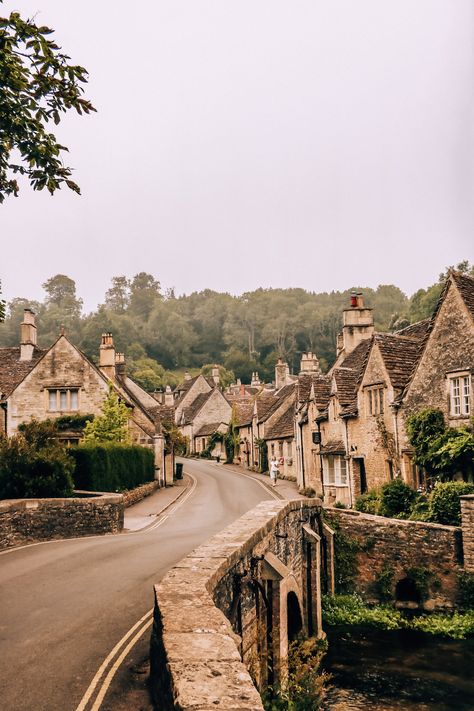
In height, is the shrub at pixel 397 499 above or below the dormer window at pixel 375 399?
below

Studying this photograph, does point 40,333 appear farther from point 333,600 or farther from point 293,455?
point 333,600

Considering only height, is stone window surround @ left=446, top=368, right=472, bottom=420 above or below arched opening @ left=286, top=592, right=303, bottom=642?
above

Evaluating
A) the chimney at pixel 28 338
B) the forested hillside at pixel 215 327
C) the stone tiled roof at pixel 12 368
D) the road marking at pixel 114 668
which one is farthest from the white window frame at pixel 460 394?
the forested hillside at pixel 215 327

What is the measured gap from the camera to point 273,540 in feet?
49.4

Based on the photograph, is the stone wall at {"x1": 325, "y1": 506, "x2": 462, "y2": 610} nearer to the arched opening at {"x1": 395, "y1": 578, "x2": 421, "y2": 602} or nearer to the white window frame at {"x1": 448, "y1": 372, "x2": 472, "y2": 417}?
the arched opening at {"x1": 395, "y1": 578, "x2": 421, "y2": 602}

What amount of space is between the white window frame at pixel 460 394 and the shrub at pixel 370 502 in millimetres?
4992

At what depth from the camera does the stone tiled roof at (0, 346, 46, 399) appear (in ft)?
131

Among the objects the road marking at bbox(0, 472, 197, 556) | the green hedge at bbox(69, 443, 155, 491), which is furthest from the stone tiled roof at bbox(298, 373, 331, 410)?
the green hedge at bbox(69, 443, 155, 491)

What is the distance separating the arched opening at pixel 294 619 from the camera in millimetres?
17248

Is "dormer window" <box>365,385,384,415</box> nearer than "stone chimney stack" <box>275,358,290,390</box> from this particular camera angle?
Yes

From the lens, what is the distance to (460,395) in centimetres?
2445

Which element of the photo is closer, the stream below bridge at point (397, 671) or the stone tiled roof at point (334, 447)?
the stream below bridge at point (397, 671)

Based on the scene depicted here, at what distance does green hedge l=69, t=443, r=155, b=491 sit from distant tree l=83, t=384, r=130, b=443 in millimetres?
1309

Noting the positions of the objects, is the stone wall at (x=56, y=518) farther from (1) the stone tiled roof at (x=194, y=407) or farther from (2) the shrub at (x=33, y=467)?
(1) the stone tiled roof at (x=194, y=407)
